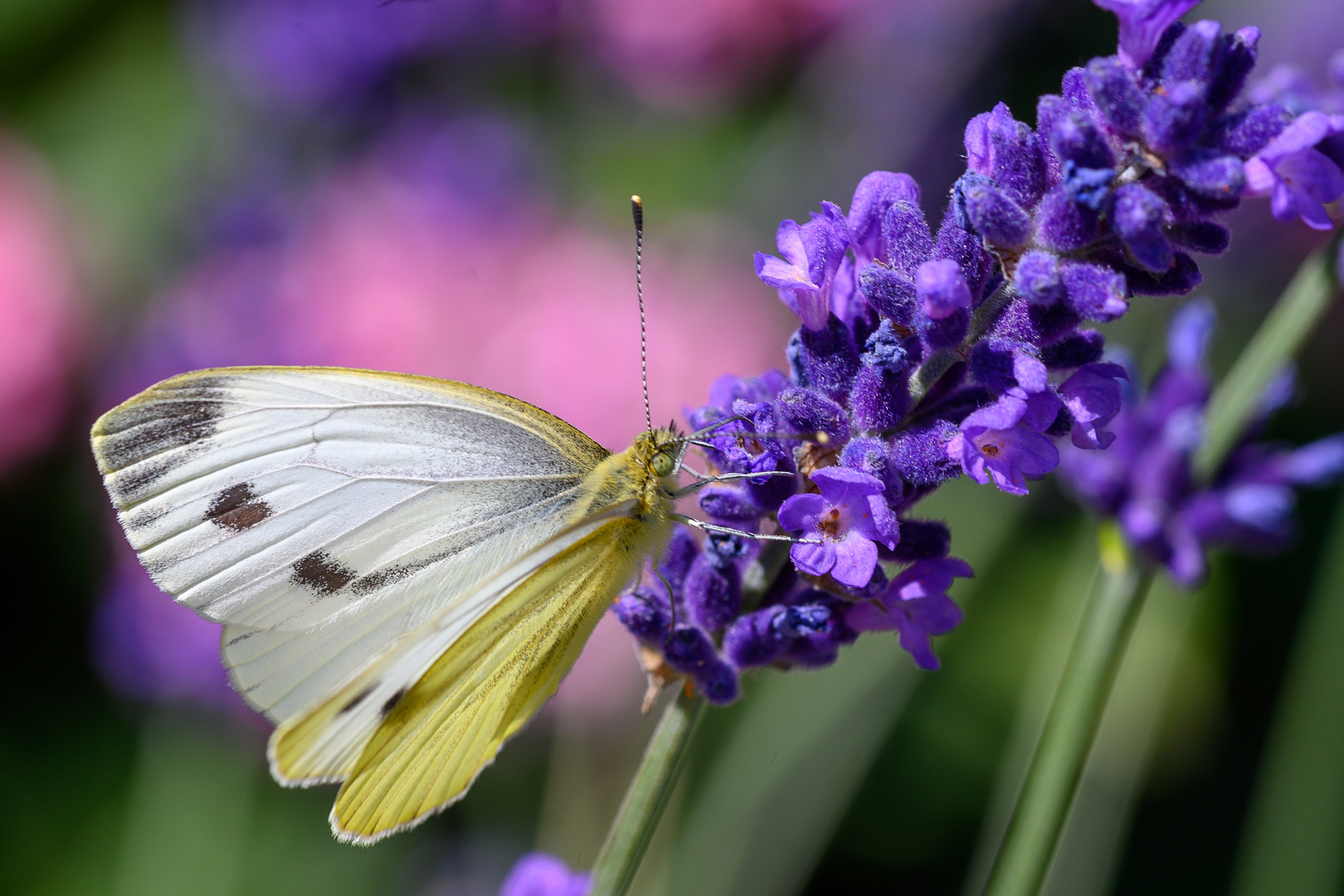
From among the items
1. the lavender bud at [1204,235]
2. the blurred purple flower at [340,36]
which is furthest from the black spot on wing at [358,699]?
the blurred purple flower at [340,36]

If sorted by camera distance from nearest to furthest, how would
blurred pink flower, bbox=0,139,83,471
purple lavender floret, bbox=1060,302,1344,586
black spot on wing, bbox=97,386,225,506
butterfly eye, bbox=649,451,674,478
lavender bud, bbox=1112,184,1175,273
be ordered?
lavender bud, bbox=1112,184,1175,273, black spot on wing, bbox=97,386,225,506, butterfly eye, bbox=649,451,674,478, purple lavender floret, bbox=1060,302,1344,586, blurred pink flower, bbox=0,139,83,471

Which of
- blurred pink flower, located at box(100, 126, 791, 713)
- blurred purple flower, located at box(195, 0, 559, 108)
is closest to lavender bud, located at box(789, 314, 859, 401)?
blurred pink flower, located at box(100, 126, 791, 713)

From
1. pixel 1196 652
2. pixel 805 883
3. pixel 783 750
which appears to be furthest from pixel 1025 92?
pixel 805 883

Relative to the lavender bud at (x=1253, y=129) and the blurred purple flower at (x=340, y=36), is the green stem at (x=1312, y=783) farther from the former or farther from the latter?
the blurred purple flower at (x=340, y=36)

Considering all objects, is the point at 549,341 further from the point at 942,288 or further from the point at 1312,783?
the point at 1312,783

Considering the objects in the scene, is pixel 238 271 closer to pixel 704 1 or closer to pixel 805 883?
pixel 704 1

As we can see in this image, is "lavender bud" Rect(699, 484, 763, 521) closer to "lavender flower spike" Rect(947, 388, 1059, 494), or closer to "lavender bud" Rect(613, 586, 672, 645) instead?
"lavender bud" Rect(613, 586, 672, 645)
